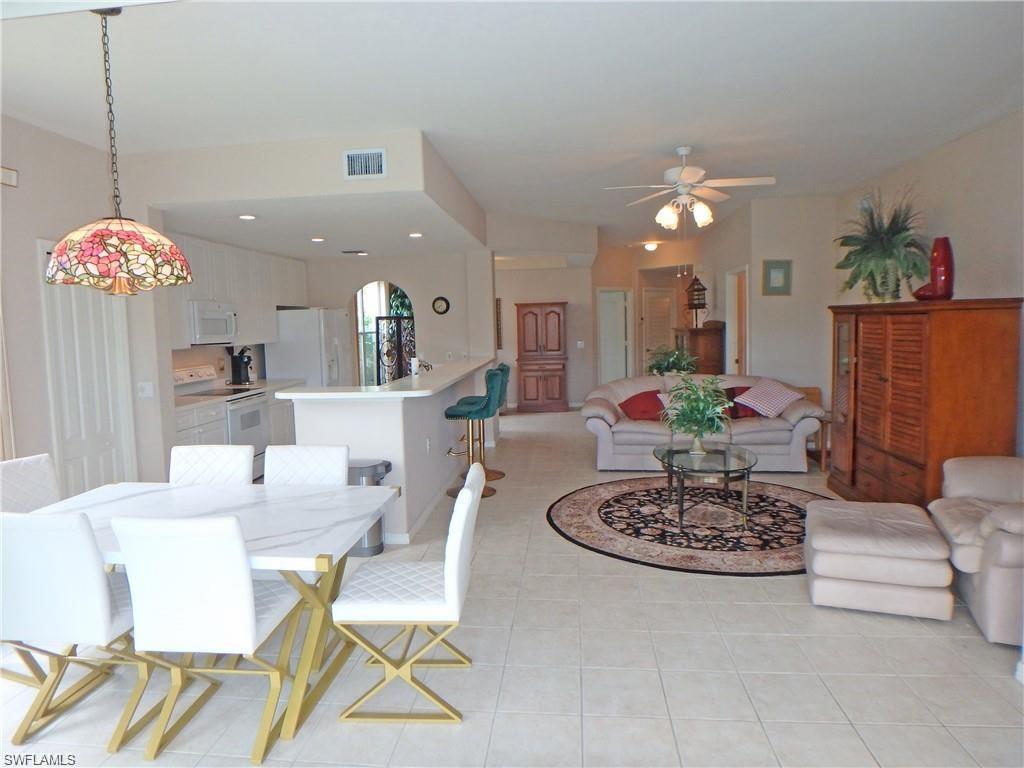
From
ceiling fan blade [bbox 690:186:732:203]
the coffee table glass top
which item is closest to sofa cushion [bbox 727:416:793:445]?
the coffee table glass top

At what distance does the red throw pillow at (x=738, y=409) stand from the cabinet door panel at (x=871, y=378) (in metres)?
1.47

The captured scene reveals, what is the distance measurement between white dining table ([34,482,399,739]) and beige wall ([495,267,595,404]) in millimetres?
7151

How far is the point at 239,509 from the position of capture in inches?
104

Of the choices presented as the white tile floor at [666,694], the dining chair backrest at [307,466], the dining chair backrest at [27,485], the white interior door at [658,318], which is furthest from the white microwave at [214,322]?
the white interior door at [658,318]

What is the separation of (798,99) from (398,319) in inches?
297

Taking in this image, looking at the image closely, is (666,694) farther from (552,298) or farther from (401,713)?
(552,298)

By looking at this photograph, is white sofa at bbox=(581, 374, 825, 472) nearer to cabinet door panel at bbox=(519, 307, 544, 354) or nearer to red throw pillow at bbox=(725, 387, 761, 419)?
red throw pillow at bbox=(725, 387, 761, 419)

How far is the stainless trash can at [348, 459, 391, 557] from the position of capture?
393 centimetres

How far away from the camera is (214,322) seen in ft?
18.8

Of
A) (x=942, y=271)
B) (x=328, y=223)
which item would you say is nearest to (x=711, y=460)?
(x=942, y=271)

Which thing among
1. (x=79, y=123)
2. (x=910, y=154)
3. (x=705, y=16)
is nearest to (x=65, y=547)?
(x=79, y=123)

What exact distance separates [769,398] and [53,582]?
568 centimetres

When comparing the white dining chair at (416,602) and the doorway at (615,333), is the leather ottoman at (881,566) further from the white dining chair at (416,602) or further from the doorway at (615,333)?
the doorway at (615,333)

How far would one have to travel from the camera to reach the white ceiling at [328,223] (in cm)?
435
